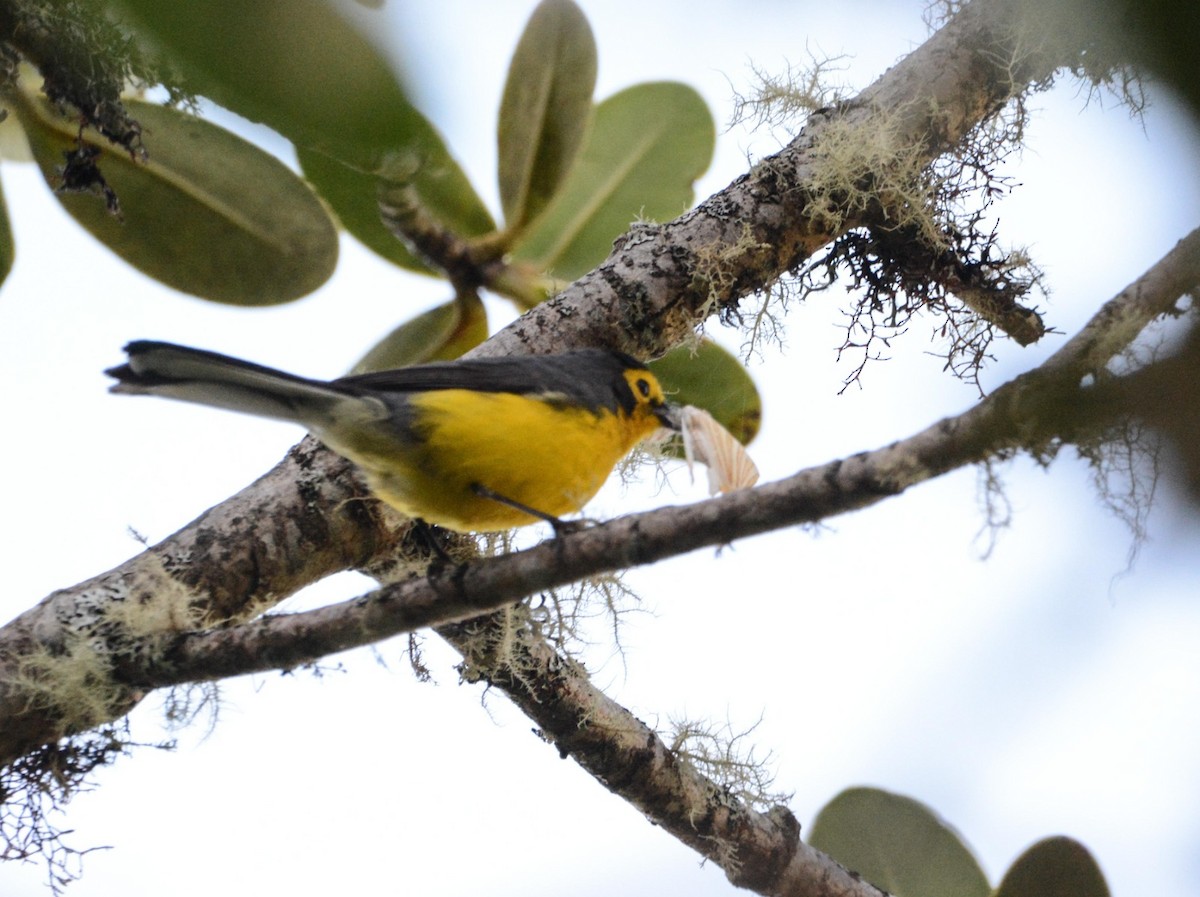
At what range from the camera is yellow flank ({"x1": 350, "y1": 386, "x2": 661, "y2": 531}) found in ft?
6.98

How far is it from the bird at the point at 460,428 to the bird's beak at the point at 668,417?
270 millimetres

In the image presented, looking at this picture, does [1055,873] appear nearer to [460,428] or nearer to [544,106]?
[460,428]

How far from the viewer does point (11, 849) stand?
6.54ft

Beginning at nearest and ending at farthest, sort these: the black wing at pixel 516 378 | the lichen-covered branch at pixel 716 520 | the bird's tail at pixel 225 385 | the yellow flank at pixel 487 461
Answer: the lichen-covered branch at pixel 716 520, the bird's tail at pixel 225 385, the yellow flank at pixel 487 461, the black wing at pixel 516 378

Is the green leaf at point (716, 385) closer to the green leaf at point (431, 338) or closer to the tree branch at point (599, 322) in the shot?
the tree branch at point (599, 322)

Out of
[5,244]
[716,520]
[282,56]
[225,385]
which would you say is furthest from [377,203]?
[282,56]

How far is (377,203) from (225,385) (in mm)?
1222

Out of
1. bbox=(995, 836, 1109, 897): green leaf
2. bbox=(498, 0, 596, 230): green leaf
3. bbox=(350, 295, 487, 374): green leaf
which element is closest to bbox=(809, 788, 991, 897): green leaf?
bbox=(995, 836, 1109, 897): green leaf

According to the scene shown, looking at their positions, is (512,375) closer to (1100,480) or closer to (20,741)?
(20,741)

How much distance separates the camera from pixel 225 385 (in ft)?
6.55

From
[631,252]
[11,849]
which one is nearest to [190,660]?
[11,849]

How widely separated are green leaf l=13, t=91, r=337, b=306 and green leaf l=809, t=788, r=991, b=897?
1975mm

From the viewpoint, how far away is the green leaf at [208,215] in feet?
9.12

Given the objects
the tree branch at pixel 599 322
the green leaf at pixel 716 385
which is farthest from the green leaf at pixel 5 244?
the green leaf at pixel 716 385
